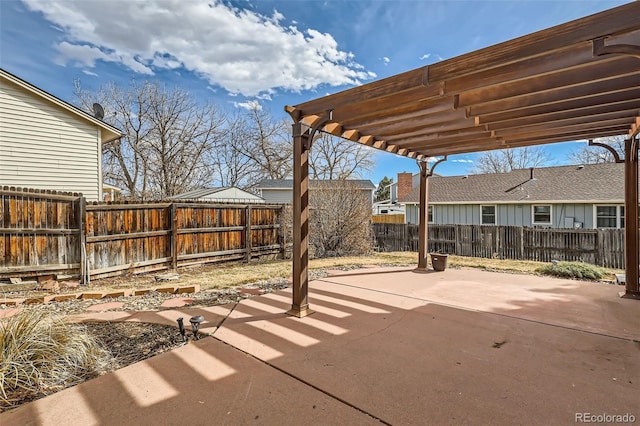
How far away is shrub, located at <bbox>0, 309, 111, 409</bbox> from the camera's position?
222 cm

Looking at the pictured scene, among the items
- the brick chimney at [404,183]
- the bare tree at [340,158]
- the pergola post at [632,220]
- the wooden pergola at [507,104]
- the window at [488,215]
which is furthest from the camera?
the bare tree at [340,158]

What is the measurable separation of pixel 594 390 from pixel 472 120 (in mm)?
3408

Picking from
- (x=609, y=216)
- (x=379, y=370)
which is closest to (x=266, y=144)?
(x=609, y=216)

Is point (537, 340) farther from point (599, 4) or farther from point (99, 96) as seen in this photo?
point (99, 96)

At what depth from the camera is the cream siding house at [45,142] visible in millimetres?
7637

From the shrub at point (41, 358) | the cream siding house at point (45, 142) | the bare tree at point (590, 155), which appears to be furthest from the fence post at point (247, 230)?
the bare tree at point (590, 155)

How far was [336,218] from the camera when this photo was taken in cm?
985

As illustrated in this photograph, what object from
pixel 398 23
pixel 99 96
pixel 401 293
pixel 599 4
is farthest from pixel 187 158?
pixel 599 4

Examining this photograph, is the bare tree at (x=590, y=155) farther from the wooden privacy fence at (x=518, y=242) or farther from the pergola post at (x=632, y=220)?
the pergola post at (x=632, y=220)

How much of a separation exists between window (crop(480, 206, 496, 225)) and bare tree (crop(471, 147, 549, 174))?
1178 centimetres

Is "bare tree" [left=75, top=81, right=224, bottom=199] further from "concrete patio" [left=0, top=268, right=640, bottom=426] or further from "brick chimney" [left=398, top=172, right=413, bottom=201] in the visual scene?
"concrete patio" [left=0, top=268, right=640, bottom=426]

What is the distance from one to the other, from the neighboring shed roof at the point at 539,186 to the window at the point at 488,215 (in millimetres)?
482
